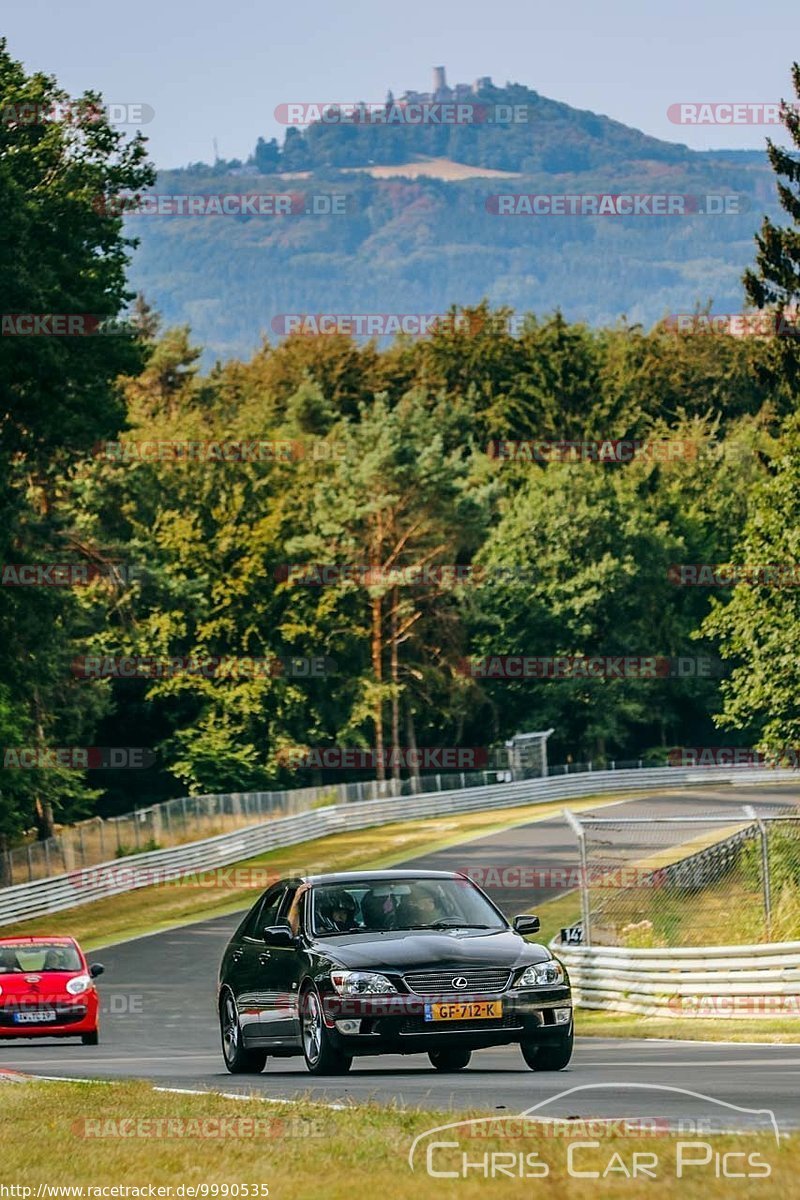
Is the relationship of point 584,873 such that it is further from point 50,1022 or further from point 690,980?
point 50,1022

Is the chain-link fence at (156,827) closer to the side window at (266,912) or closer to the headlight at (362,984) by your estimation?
the side window at (266,912)

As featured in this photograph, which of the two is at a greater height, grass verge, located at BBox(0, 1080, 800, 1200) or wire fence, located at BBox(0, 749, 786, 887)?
grass verge, located at BBox(0, 1080, 800, 1200)

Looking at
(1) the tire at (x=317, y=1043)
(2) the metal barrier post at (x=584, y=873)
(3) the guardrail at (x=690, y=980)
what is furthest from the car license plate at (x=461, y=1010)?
(2) the metal barrier post at (x=584, y=873)

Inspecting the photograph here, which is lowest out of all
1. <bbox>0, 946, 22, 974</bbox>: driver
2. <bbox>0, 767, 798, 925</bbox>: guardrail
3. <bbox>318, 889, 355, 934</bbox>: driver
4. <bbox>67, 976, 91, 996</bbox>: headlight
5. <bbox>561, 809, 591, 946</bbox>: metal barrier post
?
<bbox>0, 767, 798, 925</bbox>: guardrail

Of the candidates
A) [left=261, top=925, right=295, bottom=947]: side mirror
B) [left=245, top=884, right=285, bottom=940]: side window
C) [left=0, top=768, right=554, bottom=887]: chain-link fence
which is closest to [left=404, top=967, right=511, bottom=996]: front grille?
[left=261, top=925, right=295, bottom=947]: side mirror

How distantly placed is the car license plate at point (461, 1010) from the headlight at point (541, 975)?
26 centimetres

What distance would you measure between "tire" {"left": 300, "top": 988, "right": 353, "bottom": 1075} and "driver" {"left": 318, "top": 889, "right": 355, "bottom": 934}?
65cm

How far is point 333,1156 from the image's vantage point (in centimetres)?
895

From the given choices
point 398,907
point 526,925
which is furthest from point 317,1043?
point 526,925

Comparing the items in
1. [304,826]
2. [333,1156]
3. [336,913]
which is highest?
[333,1156]

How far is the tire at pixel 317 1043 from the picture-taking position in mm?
14414

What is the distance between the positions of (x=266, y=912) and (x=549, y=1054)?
2996mm

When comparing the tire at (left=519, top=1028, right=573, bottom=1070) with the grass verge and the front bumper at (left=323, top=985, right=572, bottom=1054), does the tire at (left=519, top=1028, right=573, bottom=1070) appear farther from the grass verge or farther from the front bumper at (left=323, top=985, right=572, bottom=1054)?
the grass verge

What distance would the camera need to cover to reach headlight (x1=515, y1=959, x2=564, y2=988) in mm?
14125
